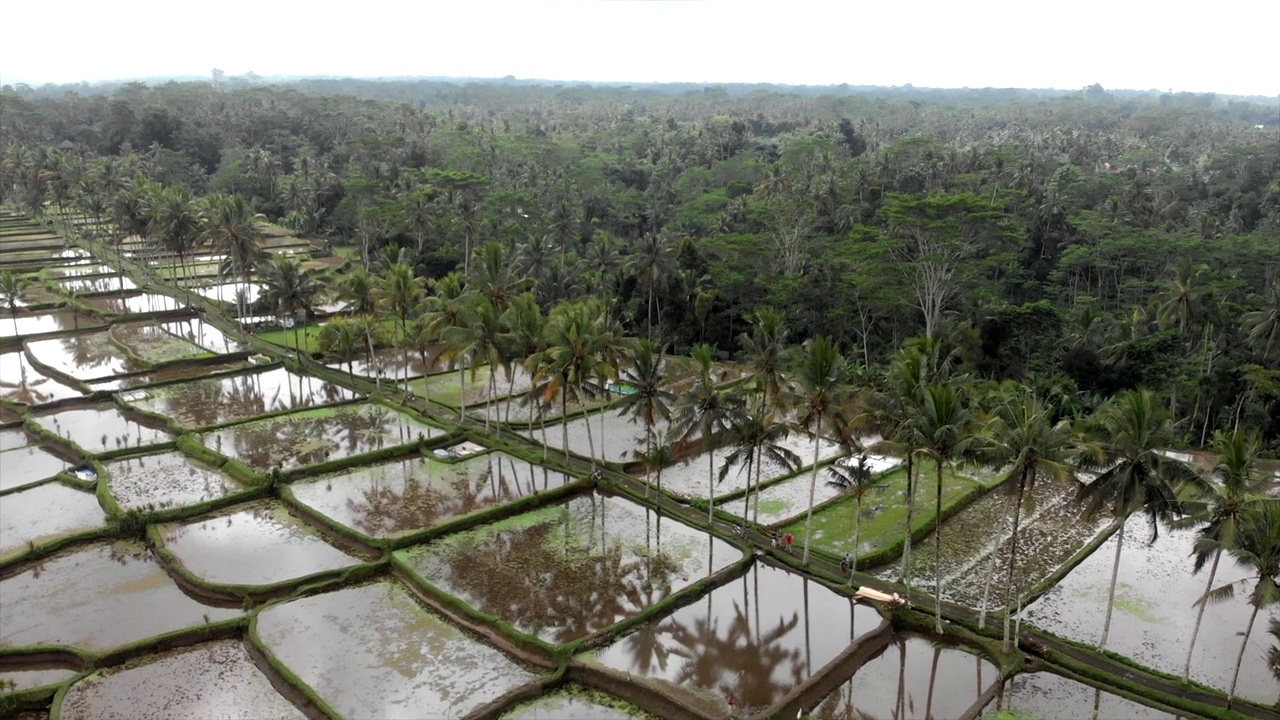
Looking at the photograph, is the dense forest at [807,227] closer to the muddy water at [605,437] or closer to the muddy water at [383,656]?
the muddy water at [605,437]

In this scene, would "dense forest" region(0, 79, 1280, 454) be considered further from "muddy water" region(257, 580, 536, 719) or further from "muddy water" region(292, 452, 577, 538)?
"muddy water" region(257, 580, 536, 719)

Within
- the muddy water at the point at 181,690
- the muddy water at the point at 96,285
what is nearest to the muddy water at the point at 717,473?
the muddy water at the point at 181,690

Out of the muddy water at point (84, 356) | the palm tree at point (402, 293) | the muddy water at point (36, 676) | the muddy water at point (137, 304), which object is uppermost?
the palm tree at point (402, 293)

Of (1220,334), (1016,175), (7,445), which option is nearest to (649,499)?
(7,445)

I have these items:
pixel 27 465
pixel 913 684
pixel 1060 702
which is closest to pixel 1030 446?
pixel 1060 702

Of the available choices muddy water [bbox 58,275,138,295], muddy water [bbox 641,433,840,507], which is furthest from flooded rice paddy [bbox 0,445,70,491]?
muddy water [bbox 58,275,138,295]

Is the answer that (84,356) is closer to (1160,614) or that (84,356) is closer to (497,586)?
(497,586)
